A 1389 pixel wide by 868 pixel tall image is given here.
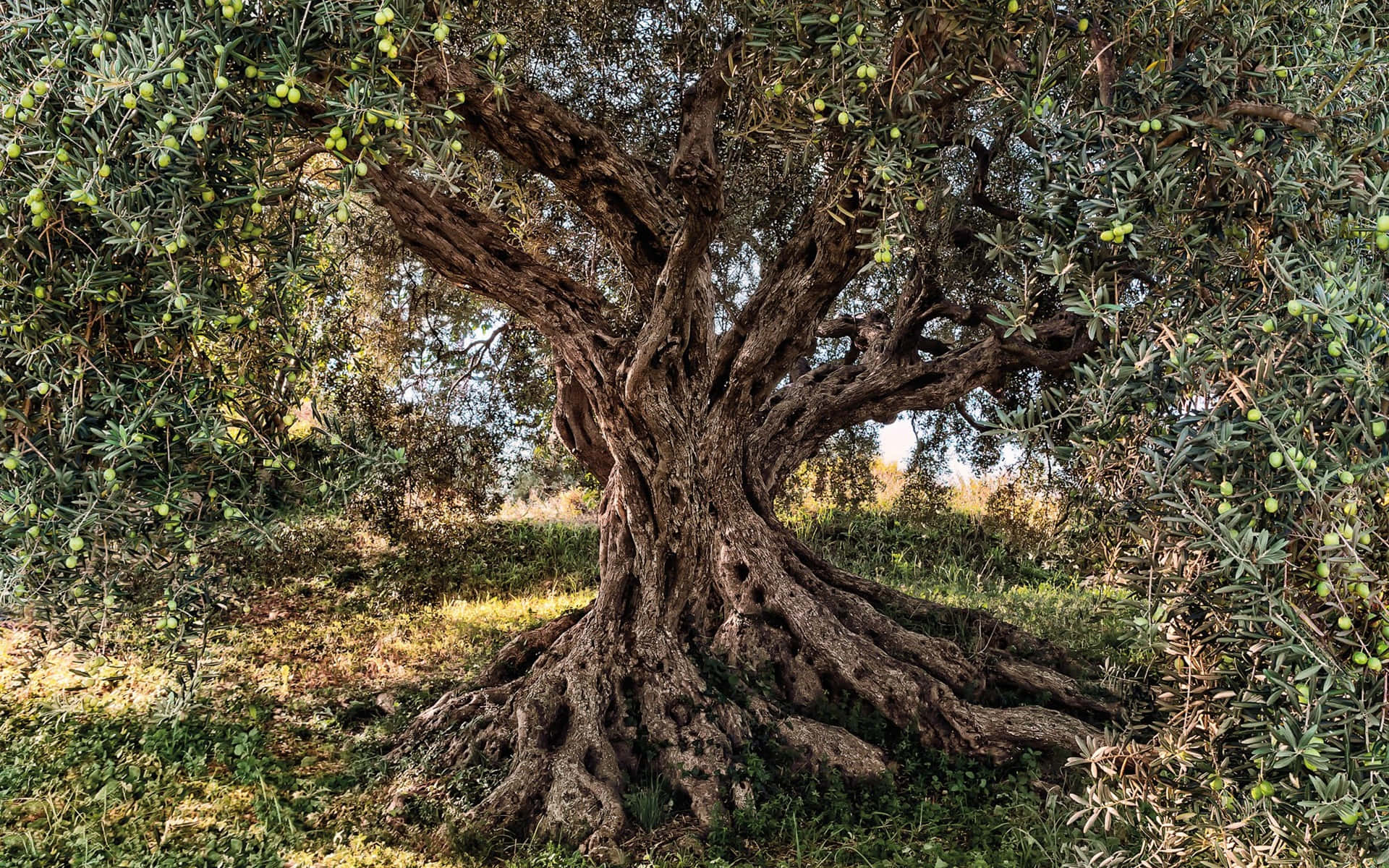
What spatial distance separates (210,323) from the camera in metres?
3.55

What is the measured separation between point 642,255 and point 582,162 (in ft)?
3.00

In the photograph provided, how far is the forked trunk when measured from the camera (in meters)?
5.73

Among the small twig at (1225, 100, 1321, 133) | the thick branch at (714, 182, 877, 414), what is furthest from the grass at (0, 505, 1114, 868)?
the small twig at (1225, 100, 1321, 133)

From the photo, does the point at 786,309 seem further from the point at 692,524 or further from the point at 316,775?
the point at 316,775

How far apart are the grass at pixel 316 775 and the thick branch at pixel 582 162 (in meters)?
2.66

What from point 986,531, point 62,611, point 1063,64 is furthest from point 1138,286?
point 986,531

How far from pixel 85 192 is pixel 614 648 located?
4.62 m

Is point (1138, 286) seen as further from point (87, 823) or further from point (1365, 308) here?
point (87, 823)

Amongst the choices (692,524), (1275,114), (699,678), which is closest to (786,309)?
(692,524)

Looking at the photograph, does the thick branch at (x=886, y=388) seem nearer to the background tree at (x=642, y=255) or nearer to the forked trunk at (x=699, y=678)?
the background tree at (x=642, y=255)

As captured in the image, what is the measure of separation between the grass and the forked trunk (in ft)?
0.76

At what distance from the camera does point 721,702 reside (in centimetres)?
628

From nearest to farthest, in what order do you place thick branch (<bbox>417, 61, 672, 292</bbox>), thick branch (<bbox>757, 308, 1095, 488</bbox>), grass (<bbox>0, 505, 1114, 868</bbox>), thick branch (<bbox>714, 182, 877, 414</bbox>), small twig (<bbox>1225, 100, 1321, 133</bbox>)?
small twig (<bbox>1225, 100, 1321, 133</bbox>)
grass (<bbox>0, 505, 1114, 868</bbox>)
thick branch (<bbox>417, 61, 672, 292</bbox>)
thick branch (<bbox>714, 182, 877, 414</bbox>)
thick branch (<bbox>757, 308, 1095, 488</bbox>)

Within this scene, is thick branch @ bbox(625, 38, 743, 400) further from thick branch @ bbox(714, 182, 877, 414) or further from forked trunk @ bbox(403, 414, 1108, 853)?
forked trunk @ bbox(403, 414, 1108, 853)
